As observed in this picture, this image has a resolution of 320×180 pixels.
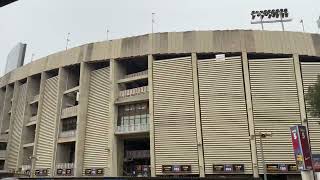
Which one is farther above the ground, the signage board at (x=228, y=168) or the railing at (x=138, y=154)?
the railing at (x=138, y=154)

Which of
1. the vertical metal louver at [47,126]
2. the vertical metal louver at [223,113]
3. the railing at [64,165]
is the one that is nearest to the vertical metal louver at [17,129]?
the vertical metal louver at [47,126]

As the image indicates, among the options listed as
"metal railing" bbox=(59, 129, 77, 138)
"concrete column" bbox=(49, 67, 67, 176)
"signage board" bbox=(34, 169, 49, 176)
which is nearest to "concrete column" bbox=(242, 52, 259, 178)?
"metal railing" bbox=(59, 129, 77, 138)

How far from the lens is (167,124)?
55969 mm

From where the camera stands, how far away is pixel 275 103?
5391 centimetres

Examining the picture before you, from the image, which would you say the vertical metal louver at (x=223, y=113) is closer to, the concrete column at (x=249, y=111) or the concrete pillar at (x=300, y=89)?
the concrete column at (x=249, y=111)

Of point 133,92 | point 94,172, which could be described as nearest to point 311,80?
point 133,92

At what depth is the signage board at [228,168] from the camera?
51875 millimetres

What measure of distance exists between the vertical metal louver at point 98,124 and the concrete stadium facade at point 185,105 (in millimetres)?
168

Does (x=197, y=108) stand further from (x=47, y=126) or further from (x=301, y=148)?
(x=47, y=126)

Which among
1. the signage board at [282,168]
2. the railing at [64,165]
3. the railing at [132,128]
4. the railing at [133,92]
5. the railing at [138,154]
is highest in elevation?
the railing at [133,92]

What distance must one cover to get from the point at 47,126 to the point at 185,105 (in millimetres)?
28483

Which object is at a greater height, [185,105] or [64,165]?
[185,105]

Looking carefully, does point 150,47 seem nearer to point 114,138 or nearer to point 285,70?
point 114,138

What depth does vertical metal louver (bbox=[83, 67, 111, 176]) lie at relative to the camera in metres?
59.9
